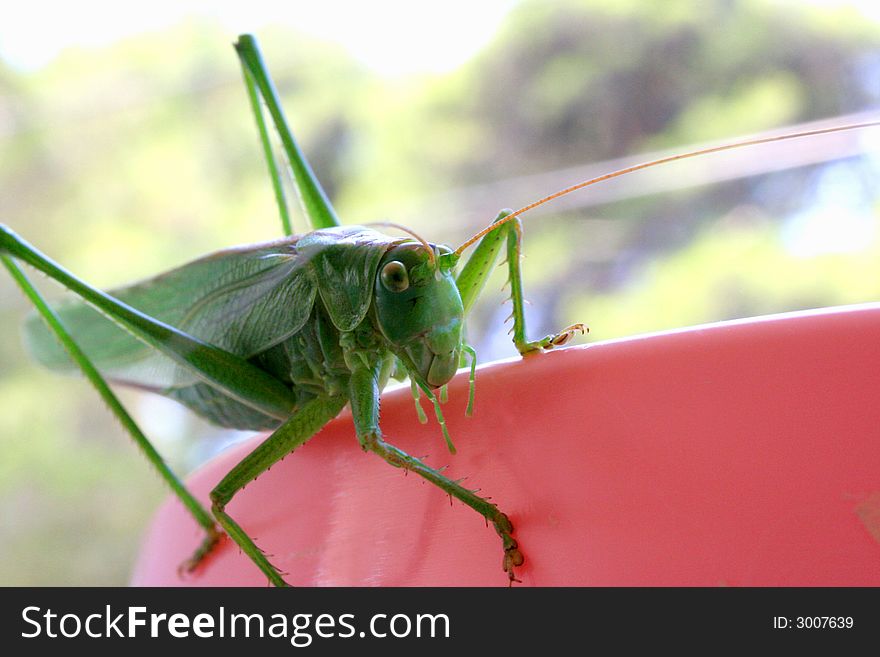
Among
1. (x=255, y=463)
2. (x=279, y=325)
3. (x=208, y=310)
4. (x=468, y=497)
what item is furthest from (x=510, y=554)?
(x=208, y=310)

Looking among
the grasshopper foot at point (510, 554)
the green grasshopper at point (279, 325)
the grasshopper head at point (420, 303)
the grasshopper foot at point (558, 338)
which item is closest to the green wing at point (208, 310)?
the green grasshopper at point (279, 325)

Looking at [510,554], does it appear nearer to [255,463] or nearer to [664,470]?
[664,470]

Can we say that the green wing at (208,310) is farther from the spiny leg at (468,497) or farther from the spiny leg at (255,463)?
the spiny leg at (468,497)

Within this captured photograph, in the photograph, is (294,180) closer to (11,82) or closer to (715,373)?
(715,373)

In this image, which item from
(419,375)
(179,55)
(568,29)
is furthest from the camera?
(179,55)

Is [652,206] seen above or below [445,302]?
above
